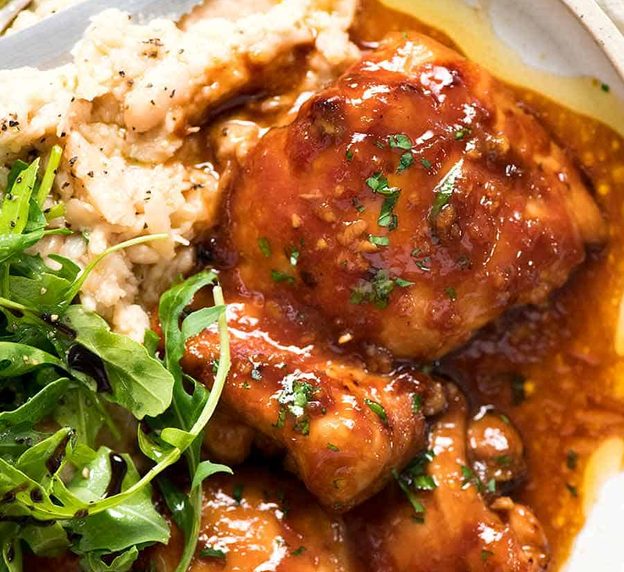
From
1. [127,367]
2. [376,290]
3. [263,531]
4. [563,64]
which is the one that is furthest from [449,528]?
[563,64]

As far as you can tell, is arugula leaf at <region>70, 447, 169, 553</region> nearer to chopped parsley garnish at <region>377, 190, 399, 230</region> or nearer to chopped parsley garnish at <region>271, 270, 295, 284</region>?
chopped parsley garnish at <region>271, 270, 295, 284</region>

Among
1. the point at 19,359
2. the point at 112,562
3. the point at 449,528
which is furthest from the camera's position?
the point at 449,528

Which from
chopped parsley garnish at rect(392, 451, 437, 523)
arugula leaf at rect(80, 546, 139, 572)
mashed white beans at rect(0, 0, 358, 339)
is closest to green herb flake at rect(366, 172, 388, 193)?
mashed white beans at rect(0, 0, 358, 339)

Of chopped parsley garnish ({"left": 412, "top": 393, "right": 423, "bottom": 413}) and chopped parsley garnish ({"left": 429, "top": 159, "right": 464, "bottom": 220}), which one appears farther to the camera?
chopped parsley garnish ({"left": 412, "top": 393, "right": 423, "bottom": 413})

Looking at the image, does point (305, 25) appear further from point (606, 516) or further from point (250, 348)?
point (606, 516)

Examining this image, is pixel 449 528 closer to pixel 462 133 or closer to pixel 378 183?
pixel 378 183

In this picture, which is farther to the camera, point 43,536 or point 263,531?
point 263,531
